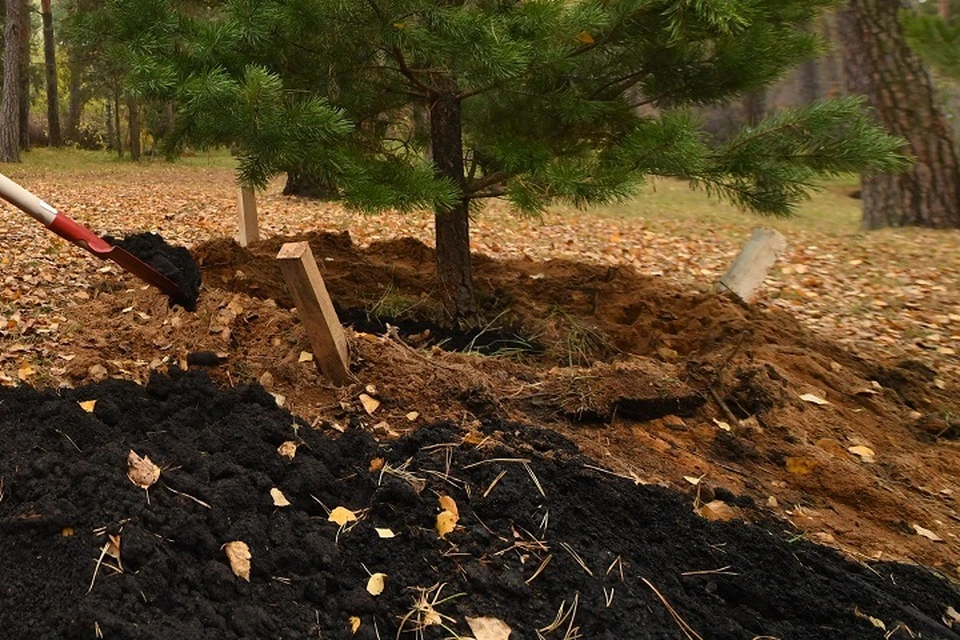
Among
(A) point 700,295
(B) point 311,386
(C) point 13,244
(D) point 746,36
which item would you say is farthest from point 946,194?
(C) point 13,244

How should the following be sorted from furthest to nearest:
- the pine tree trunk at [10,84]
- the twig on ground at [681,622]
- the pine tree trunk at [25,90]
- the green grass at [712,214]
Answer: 1. the pine tree trunk at [25,90]
2. the pine tree trunk at [10,84]
3. the green grass at [712,214]
4. the twig on ground at [681,622]

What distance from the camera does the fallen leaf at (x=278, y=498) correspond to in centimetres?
192

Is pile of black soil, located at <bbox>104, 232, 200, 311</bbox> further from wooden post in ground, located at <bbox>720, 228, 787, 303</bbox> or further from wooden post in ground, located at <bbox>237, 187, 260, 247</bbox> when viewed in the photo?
wooden post in ground, located at <bbox>720, 228, 787, 303</bbox>

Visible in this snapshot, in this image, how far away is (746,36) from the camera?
326cm

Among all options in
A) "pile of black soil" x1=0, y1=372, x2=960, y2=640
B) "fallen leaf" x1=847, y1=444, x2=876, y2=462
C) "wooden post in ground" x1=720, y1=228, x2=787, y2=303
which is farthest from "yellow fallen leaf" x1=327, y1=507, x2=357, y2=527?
"wooden post in ground" x1=720, y1=228, x2=787, y2=303

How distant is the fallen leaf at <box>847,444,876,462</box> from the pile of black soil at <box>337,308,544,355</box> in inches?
51.8

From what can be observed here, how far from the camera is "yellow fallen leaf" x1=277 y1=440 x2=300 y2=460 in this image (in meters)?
2.11

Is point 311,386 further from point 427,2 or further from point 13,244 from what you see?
point 13,244

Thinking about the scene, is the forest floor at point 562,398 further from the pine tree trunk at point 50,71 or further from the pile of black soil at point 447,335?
the pine tree trunk at point 50,71

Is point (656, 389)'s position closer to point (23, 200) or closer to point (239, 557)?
point (239, 557)

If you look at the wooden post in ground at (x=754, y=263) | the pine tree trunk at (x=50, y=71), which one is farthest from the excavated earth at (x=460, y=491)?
the pine tree trunk at (x=50, y=71)

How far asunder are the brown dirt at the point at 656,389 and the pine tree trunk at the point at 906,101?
164 inches

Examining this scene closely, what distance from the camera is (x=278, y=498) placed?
1934 mm

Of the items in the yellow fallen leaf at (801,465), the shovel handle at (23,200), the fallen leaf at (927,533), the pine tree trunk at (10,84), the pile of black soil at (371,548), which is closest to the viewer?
the pile of black soil at (371,548)
